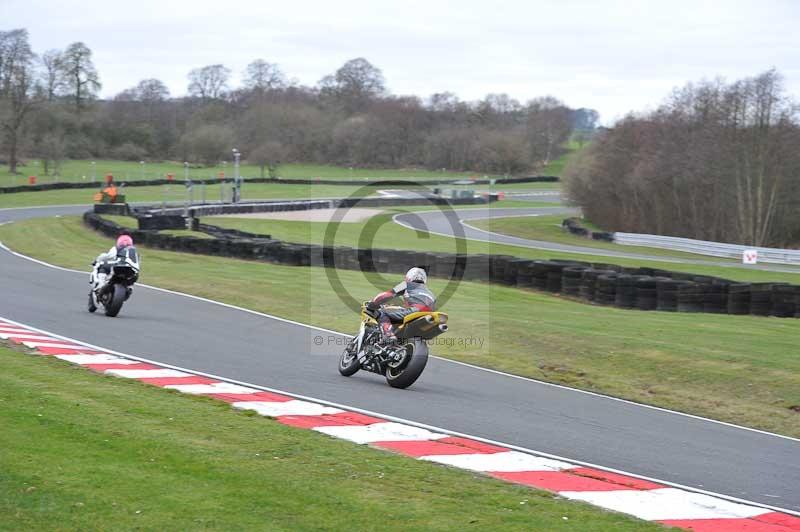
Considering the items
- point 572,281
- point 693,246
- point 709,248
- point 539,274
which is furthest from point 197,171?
point 572,281

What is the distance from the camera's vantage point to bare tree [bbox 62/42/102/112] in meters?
115

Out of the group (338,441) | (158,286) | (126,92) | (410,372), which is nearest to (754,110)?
(158,286)

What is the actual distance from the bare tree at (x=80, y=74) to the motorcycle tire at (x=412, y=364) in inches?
4338

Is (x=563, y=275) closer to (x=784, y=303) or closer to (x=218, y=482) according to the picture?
(x=784, y=303)

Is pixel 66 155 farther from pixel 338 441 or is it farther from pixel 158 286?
pixel 338 441

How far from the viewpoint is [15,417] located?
815 centimetres

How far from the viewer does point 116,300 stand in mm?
16828

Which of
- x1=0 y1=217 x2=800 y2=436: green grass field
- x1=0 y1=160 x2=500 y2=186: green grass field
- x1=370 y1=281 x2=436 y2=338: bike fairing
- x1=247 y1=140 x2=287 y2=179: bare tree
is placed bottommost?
x1=0 y1=217 x2=800 y2=436: green grass field

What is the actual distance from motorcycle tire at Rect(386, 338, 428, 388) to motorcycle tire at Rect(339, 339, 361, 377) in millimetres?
798

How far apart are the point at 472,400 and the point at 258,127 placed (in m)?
104

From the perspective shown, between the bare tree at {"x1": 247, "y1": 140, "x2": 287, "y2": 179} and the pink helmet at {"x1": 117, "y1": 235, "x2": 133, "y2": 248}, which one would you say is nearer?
the pink helmet at {"x1": 117, "y1": 235, "x2": 133, "y2": 248}

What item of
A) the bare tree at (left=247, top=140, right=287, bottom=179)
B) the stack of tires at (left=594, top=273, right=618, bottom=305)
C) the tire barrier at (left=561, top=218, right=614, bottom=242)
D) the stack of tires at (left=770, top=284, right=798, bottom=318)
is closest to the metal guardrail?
the tire barrier at (left=561, top=218, right=614, bottom=242)

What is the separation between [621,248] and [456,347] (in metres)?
34.7

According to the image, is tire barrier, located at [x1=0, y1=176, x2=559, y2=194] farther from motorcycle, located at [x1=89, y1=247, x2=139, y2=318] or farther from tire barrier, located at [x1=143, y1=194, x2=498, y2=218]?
motorcycle, located at [x1=89, y1=247, x2=139, y2=318]
